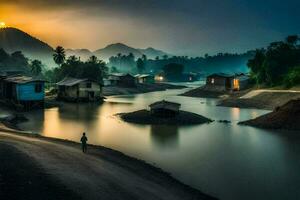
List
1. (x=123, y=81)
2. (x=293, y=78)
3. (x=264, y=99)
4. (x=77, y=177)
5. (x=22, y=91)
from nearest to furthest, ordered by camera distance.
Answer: (x=77, y=177), (x=22, y=91), (x=264, y=99), (x=293, y=78), (x=123, y=81)

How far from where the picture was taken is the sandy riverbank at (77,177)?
19.1m

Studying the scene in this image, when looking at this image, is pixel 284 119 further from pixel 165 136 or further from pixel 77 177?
pixel 77 177

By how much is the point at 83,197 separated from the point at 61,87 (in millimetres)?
82251

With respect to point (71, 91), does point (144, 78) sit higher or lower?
higher

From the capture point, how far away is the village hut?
197ft

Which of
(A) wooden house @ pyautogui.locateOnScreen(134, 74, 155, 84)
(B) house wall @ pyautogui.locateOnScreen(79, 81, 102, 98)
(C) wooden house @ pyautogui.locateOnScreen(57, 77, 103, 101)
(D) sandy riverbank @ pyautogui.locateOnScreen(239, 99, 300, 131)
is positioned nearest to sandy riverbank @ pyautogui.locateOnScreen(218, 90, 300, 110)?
(D) sandy riverbank @ pyautogui.locateOnScreen(239, 99, 300, 131)

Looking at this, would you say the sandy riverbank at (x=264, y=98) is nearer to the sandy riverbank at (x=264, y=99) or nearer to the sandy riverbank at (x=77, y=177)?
the sandy riverbank at (x=264, y=99)

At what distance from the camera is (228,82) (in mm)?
116438

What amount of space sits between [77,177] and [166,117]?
38.7 meters

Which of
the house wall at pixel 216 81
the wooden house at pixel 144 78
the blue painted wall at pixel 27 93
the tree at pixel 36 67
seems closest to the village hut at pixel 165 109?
the blue painted wall at pixel 27 93

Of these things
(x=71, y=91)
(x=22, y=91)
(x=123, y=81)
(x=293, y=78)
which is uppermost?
(x=293, y=78)

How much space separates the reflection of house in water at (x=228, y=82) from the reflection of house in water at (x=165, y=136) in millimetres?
63363

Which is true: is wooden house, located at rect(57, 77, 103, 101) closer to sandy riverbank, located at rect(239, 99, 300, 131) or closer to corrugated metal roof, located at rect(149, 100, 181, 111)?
corrugated metal roof, located at rect(149, 100, 181, 111)

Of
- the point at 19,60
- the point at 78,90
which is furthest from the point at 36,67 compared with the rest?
the point at 78,90
